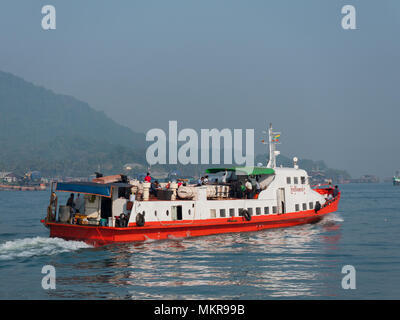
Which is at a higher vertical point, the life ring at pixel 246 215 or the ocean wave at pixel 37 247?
the life ring at pixel 246 215

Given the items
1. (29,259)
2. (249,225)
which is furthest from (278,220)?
(29,259)

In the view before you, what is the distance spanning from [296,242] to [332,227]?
10.4 m

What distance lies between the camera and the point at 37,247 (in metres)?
26.2

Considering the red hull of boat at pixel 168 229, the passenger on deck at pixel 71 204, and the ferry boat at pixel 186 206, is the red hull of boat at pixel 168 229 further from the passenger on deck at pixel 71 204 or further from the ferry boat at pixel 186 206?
the passenger on deck at pixel 71 204

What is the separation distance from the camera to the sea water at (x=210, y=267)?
60.8ft

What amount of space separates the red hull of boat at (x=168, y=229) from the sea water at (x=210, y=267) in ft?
1.38

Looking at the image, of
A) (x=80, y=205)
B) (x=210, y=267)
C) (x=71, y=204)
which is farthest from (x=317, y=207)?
(x=71, y=204)

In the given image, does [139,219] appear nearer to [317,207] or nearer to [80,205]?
[80,205]

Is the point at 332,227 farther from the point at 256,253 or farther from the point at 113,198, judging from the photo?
the point at 113,198

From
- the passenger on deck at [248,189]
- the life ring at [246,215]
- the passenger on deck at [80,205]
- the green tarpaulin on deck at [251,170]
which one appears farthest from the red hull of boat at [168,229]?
the green tarpaulin on deck at [251,170]

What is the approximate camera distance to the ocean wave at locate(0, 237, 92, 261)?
25031 millimetres

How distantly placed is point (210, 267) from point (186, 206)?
23.8ft

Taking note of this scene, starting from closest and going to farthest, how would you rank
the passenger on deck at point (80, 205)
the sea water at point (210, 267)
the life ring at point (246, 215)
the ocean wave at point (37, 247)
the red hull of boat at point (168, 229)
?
the sea water at point (210, 267) < the ocean wave at point (37, 247) < the red hull of boat at point (168, 229) < the passenger on deck at point (80, 205) < the life ring at point (246, 215)

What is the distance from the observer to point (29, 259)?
24250mm
